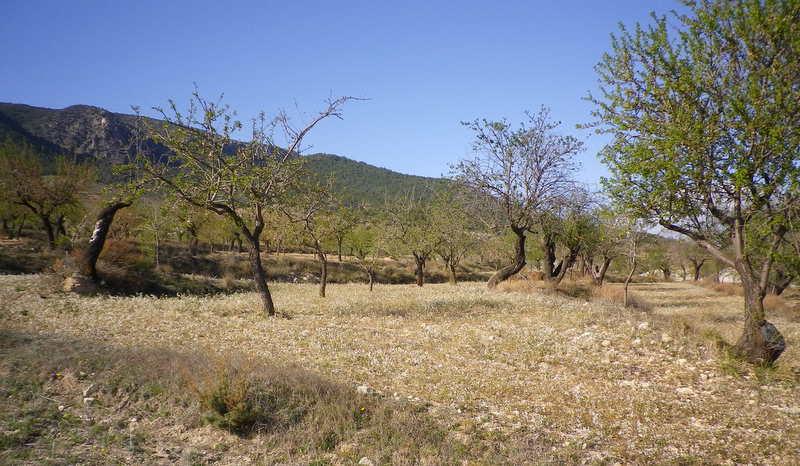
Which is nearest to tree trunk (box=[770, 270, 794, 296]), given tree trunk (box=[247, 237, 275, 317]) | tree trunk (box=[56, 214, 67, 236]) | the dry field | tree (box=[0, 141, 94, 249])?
the dry field

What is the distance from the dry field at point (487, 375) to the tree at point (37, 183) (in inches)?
1058

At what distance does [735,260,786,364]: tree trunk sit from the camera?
37.1ft

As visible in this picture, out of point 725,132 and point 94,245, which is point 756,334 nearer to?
point 725,132

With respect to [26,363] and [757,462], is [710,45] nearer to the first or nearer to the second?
[757,462]

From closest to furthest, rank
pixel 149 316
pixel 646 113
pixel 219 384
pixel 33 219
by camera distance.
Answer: pixel 219 384 < pixel 646 113 < pixel 149 316 < pixel 33 219

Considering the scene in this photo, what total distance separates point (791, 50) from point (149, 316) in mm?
21607

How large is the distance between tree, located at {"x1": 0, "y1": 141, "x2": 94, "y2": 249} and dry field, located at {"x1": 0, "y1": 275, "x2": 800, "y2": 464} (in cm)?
2686

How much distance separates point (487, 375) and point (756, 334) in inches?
290

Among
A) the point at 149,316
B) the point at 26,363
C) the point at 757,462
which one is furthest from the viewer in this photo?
the point at 149,316

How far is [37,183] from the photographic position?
3994 centimetres

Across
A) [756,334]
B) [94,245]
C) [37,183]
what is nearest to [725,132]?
[756,334]

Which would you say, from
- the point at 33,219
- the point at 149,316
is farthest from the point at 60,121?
the point at 149,316

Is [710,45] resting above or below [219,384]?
above

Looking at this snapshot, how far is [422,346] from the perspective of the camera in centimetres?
1357
